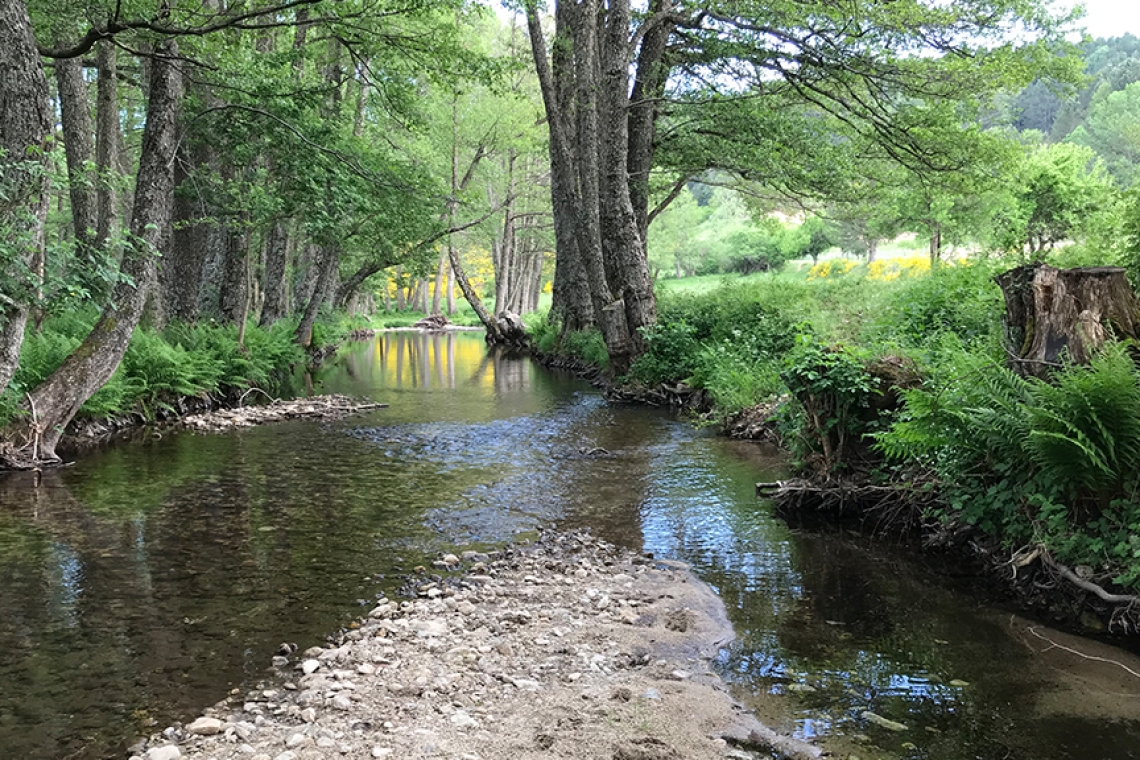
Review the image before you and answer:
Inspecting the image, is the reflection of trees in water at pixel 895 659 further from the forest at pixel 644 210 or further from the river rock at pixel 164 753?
the river rock at pixel 164 753

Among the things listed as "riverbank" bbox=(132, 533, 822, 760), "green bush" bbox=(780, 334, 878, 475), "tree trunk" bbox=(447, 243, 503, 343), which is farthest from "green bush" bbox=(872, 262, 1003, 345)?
"tree trunk" bbox=(447, 243, 503, 343)

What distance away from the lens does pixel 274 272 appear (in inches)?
906

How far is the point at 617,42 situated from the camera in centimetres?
1597

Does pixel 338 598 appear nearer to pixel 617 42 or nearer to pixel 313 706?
pixel 313 706

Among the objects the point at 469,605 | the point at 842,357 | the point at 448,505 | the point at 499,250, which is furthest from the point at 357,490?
the point at 499,250

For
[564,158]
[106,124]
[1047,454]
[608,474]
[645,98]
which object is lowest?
[608,474]

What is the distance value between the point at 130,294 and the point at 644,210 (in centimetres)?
1276

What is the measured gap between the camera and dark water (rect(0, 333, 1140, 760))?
4.09m

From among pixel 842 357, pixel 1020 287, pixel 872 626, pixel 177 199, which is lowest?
pixel 872 626

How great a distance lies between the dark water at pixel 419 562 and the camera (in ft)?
13.4

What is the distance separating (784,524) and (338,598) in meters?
4.31

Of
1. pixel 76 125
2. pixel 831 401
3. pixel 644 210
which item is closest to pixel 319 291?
pixel 76 125

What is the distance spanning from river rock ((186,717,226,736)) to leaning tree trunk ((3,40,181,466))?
8252mm

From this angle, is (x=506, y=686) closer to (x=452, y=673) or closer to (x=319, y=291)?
(x=452, y=673)
